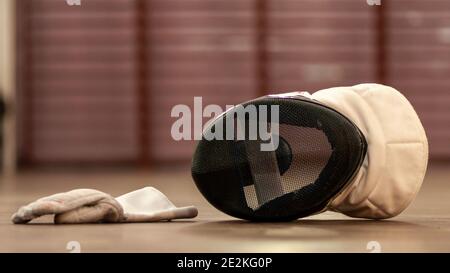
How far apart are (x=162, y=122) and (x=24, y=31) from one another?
120 centimetres

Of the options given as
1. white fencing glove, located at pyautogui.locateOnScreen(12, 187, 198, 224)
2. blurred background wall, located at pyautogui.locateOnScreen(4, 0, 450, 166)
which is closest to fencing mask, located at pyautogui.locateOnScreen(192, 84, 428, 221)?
white fencing glove, located at pyautogui.locateOnScreen(12, 187, 198, 224)

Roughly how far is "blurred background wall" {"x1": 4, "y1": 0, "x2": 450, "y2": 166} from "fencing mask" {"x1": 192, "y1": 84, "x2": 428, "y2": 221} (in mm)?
3854

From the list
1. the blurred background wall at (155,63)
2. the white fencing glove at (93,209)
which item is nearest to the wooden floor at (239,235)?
the white fencing glove at (93,209)

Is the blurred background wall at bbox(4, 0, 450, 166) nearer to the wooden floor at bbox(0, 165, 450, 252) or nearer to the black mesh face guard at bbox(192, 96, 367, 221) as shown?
the wooden floor at bbox(0, 165, 450, 252)

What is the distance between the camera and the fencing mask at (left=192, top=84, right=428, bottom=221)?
170 centimetres

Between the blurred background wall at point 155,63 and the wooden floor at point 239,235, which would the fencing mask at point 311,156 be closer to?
the wooden floor at point 239,235

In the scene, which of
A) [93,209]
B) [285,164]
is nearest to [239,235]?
[285,164]

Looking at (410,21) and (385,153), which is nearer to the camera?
(385,153)

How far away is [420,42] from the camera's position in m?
5.62

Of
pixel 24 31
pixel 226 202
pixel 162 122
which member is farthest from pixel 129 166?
pixel 226 202
